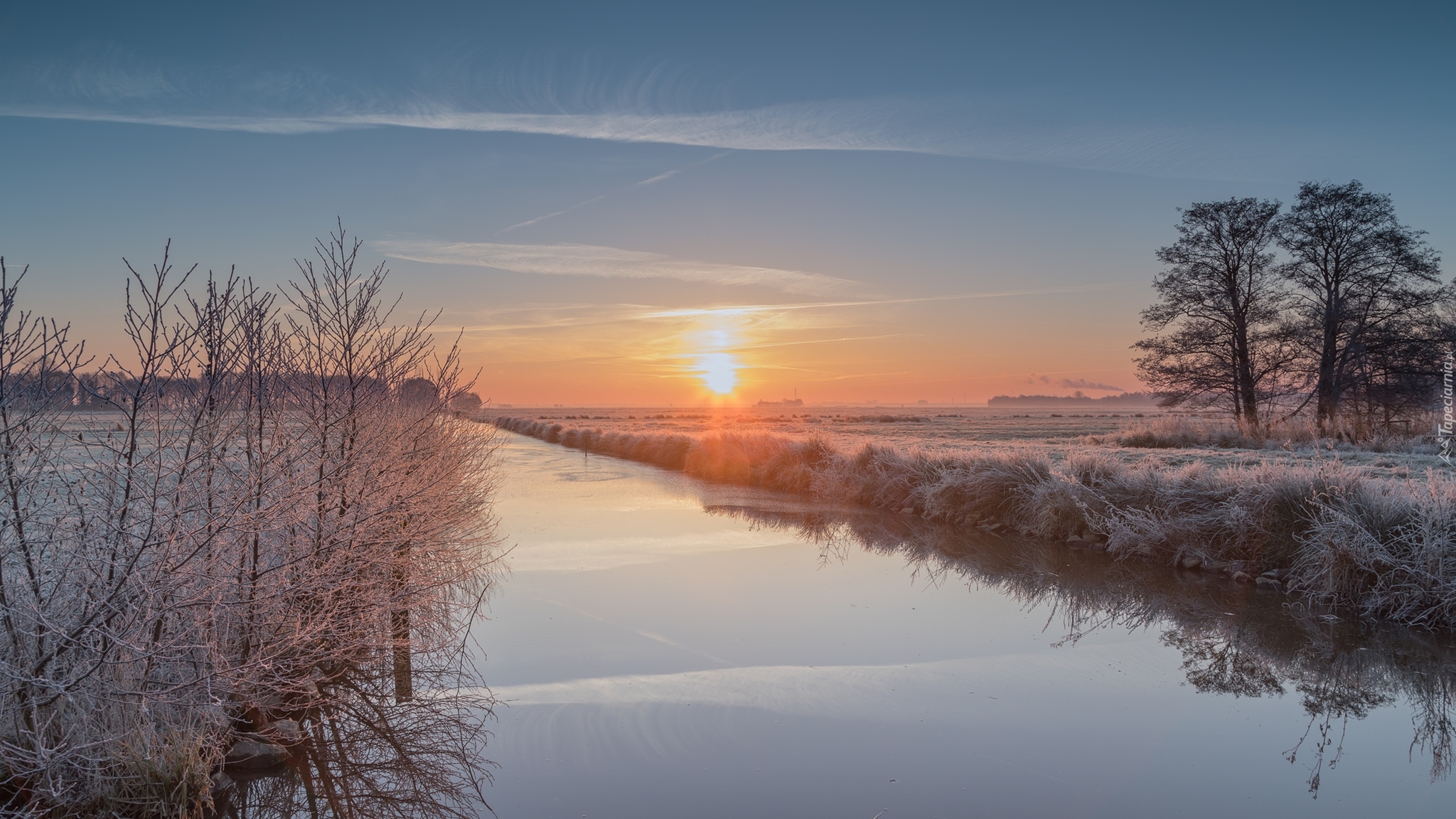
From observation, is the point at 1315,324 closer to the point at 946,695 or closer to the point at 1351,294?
the point at 1351,294

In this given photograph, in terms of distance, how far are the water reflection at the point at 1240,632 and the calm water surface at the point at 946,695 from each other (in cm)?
3

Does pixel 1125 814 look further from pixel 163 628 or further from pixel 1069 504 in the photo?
pixel 1069 504

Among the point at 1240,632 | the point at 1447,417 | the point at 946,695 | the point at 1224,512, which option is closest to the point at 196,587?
the point at 946,695

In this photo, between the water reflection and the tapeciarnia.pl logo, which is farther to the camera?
the tapeciarnia.pl logo

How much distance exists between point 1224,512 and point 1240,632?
3157mm

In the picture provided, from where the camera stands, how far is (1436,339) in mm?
22609

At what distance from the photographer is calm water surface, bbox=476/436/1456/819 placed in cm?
487

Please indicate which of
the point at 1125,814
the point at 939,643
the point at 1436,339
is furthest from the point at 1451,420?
the point at 1125,814

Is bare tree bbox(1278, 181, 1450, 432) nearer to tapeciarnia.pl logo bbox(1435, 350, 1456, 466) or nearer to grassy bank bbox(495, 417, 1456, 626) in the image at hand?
tapeciarnia.pl logo bbox(1435, 350, 1456, 466)

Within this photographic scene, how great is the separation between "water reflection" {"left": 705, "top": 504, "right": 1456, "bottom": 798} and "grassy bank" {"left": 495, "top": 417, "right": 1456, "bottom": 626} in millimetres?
425

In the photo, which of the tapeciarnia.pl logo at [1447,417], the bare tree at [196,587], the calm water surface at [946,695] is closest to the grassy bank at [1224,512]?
the calm water surface at [946,695]

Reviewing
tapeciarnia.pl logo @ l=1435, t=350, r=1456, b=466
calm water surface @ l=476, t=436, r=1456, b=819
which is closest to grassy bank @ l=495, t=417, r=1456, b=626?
calm water surface @ l=476, t=436, r=1456, b=819

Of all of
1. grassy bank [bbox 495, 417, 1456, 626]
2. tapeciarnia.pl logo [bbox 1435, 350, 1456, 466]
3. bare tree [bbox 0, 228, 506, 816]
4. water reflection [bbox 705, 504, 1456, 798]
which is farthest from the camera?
tapeciarnia.pl logo [bbox 1435, 350, 1456, 466]

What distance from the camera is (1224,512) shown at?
1071 centimetres
